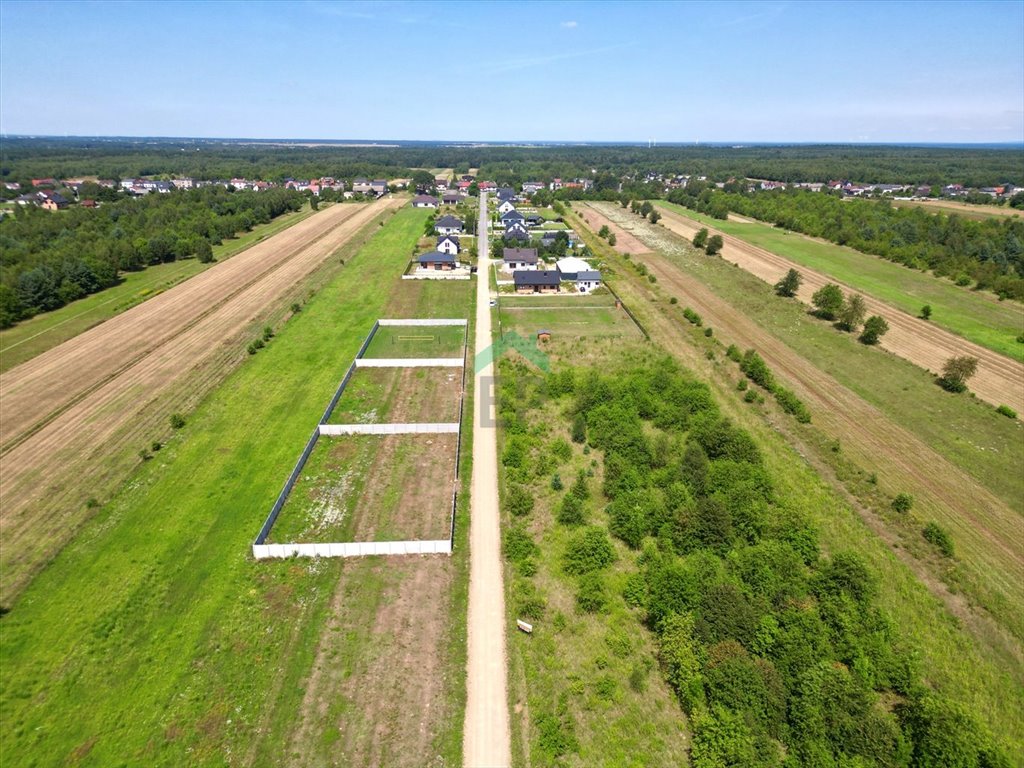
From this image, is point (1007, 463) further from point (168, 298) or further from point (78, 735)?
point (168, 298)

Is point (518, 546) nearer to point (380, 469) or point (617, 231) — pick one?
point (380, 469)

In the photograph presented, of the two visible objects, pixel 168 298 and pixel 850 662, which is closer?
pixel 850 662

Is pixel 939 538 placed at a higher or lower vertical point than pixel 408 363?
lower

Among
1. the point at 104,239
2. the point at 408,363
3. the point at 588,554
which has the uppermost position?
the point at 104,239

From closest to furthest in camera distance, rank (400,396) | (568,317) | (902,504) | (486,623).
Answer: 1. (486,623)
2. (902,504)
3. (400,396)
4. (568,317)

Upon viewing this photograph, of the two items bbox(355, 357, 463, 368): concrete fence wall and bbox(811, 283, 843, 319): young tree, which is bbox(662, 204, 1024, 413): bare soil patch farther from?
bbox(355, 357, 463, 368): concrete fence wall

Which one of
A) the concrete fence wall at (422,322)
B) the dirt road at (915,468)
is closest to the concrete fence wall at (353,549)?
the dirt road at (915,468)

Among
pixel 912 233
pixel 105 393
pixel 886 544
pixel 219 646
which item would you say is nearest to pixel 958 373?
pixel 886 544

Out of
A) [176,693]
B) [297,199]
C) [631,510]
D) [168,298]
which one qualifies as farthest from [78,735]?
[297,199]
